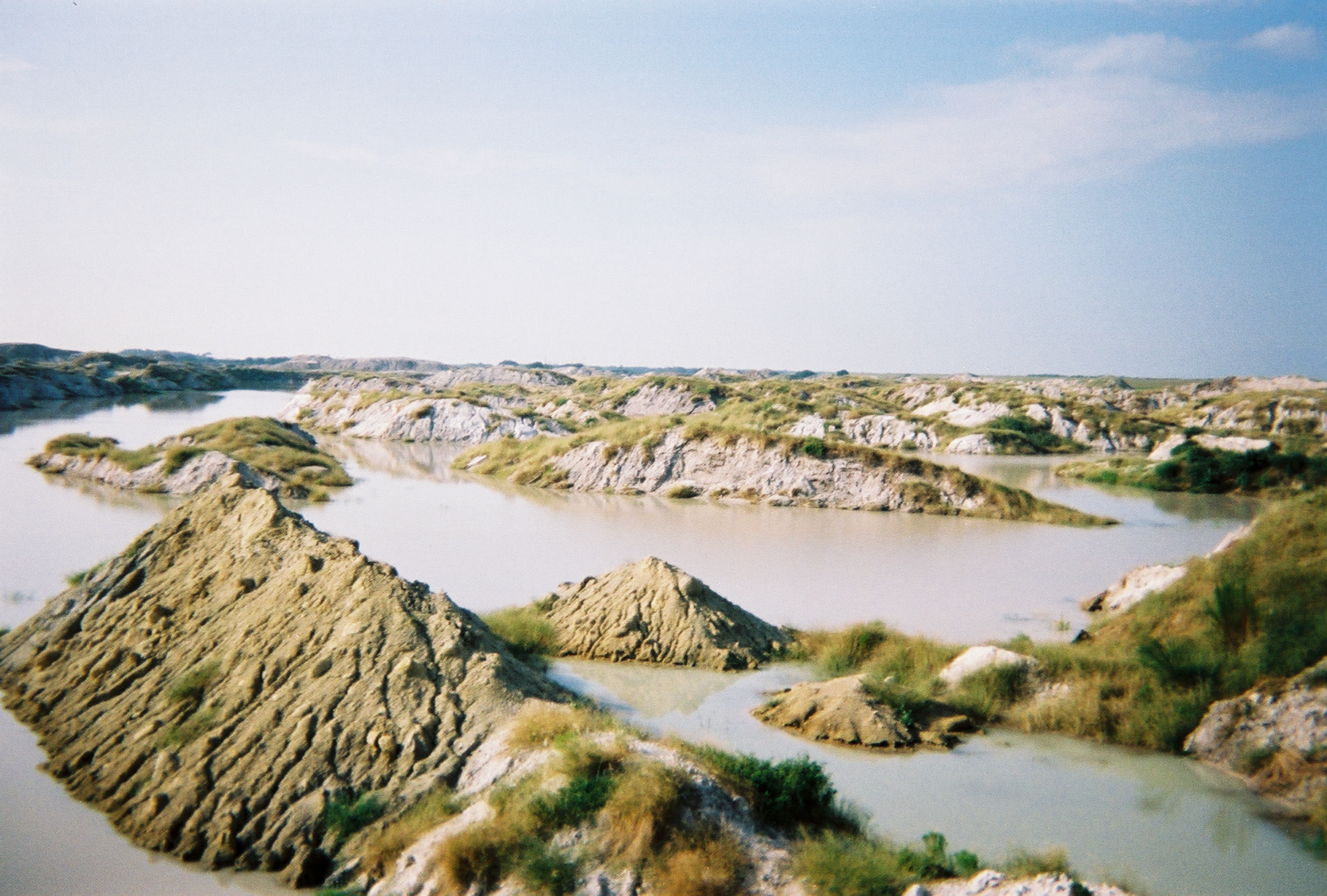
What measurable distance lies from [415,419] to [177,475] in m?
28.9

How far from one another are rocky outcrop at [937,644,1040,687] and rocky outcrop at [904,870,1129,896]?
5.94 metres

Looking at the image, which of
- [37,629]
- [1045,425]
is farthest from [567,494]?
[1045,425]

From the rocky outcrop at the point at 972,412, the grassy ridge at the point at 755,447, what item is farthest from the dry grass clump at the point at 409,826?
the rocky outcrop at the point at 972,412

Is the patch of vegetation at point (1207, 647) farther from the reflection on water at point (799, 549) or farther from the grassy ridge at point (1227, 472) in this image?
the grassy ridge at point (1227, 472)

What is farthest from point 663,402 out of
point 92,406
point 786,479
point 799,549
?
point 92,406

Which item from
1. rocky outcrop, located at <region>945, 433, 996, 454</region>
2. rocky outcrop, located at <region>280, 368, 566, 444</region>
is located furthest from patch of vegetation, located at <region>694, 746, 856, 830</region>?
rocky outcrop, located at <region>945, 433, 996, 454</region>

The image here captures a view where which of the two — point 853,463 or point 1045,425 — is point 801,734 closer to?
point 853,463

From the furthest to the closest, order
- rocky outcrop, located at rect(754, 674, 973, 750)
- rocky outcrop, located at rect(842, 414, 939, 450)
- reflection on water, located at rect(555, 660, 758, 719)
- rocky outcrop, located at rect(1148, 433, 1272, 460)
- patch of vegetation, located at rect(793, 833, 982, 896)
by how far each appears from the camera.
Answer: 1. rocky outcrop, located at rect(842, 414, 939, 450)
2. rocky outcrop, located at rect(1148, 433, 1272, 460)
3. reflection on water, located at rect(555, 660, 758, 719)
4. rocky outcrop, located at rect(754, 674, 973, 750)
5. patch of vegetation, located at rect(793, 833, 982, 896)

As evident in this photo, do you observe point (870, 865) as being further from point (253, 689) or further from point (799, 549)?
point (799, 549)

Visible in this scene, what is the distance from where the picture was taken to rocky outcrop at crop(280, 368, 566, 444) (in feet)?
182

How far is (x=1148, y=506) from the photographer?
34.5 m

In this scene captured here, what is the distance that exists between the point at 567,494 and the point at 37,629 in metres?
23.5

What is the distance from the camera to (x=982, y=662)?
40.6 ft

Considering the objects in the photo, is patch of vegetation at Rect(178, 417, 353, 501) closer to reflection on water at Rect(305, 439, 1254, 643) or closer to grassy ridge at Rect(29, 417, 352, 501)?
grassy ridge at Rect(29, 417, 352, 501)
